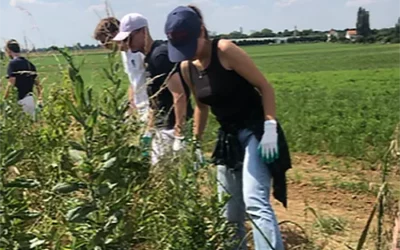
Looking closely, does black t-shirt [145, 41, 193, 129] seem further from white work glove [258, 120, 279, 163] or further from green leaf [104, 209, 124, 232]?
green leaf [104, 209, 124, 232]

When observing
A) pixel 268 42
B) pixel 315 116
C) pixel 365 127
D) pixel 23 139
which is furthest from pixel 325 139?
pixel 268 42

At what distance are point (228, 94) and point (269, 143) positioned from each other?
1.13ft

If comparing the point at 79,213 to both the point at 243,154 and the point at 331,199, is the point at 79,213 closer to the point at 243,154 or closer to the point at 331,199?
the point at 243,154

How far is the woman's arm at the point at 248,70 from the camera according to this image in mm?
3236

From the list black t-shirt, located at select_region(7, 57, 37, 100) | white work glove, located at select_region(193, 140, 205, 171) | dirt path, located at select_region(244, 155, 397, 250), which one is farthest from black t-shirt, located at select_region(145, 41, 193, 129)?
black t-shirt, located at select_region(7, 57, 37, 100)

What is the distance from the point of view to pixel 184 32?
10.7 feet

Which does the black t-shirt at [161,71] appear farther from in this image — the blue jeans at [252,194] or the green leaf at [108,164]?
the green leaf at [108,164]

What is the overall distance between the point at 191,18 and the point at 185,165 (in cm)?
94

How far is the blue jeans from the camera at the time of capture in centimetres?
305

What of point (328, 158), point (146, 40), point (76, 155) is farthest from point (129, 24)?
point (328, 158)

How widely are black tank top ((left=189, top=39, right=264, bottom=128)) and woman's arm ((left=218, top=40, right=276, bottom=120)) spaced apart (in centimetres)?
5

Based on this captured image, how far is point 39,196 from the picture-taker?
3070 mm

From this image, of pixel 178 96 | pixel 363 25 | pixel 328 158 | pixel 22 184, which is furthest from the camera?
pixel 363 25

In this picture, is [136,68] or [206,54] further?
[136,68]
